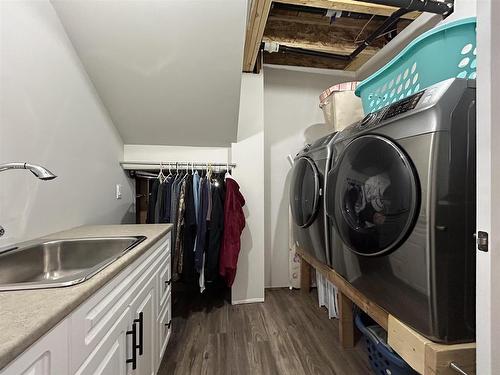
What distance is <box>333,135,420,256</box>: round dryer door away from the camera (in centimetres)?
89

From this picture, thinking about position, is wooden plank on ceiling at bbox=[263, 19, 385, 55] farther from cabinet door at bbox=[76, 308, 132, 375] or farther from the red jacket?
cabinet door at bbox=[76, 308, 132, 375]

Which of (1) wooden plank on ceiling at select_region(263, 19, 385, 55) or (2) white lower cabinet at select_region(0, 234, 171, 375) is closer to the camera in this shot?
(2) white lower cabinet at select_region(0, 234, 171, 375)

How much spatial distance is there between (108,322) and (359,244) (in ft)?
3.53

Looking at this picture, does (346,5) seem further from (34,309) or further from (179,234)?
(34,309)

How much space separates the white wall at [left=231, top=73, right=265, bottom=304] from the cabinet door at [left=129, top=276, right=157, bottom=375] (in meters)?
1.07

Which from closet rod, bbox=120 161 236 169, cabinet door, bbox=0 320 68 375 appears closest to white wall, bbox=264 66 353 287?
closet rod, bbox=120 161 236 169

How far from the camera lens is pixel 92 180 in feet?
5.63

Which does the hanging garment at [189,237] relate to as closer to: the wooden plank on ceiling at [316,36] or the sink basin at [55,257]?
the sink basin at [55,257]

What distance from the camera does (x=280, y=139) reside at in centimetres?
264

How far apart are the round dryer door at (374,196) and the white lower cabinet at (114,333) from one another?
1053 millimetres

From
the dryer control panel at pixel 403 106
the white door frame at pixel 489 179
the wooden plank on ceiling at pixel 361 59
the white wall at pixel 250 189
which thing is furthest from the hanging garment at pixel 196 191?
the wooden plank on ceiling at pixel 361 59

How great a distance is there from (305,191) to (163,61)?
146 cm

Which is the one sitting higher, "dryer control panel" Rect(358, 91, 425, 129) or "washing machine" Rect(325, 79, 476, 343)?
"dryer control panel" Rect(358, 91, 425, 129)

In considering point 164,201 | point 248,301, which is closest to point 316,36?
point 164,201
